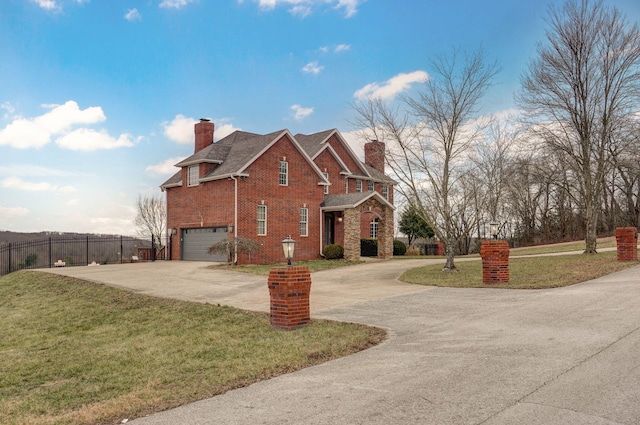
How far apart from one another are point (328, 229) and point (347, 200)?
3.11 meters

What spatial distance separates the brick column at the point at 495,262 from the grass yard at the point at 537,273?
0.28 m

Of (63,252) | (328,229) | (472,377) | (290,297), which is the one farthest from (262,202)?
(472,377)

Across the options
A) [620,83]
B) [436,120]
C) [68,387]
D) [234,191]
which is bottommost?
[68,387]

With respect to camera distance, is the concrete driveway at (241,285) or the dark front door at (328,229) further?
the dark front door at (328,229)

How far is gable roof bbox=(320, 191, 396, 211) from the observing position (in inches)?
1086

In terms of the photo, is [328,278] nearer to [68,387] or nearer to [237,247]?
[237,247]

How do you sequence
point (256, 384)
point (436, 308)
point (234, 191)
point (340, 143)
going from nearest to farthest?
point (256, 384)
point (436, 308)
point (234, 191)
point (340, 143)

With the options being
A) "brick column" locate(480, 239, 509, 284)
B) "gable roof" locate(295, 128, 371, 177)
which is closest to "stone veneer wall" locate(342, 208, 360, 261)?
"gable roof" locate(295, 128, 371, 177)

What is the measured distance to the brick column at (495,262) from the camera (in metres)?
13.9

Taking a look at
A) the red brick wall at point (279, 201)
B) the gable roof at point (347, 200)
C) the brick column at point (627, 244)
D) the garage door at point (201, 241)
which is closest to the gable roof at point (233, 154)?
the red brick wall at point (279, 201)

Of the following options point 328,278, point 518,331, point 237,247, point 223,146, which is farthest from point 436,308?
point 223,146

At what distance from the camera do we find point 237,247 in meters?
23.2

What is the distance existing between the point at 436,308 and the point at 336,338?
3.42 metres

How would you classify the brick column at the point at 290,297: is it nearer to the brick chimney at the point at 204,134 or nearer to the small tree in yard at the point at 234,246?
the small tree in yard at the point at 234,246
